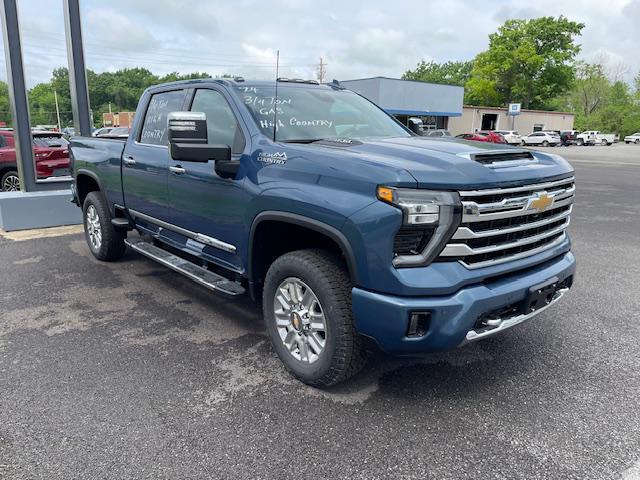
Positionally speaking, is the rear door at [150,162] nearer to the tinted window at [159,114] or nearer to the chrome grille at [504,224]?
the tinted window at [159,114]

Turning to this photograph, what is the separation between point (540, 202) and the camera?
3018 mm

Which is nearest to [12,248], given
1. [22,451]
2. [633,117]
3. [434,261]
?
[22,451]

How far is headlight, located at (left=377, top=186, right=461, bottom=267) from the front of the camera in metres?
2.57

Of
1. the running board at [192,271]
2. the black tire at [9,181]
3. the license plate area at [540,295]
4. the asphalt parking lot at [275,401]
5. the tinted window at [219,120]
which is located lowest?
the asphalt parking lot at [275,401]

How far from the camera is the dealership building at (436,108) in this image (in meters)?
40.4

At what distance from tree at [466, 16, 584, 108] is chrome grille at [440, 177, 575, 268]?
67190 millimetres

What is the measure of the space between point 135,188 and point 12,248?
2943 millimetres

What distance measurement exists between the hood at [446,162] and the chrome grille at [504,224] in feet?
0.21

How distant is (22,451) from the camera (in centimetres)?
258

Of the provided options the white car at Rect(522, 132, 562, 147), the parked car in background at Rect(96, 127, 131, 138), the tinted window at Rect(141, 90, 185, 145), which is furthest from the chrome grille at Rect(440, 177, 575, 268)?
the white car at Rect(522, 132, 562, 147)

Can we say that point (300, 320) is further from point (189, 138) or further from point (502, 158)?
point (502, 158)

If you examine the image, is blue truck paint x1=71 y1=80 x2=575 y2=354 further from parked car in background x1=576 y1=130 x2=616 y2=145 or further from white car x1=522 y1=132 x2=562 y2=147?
parked car in background x1=576 y1=130 x2=616 y2=145

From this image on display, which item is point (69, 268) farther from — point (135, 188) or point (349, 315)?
point (349, 315)

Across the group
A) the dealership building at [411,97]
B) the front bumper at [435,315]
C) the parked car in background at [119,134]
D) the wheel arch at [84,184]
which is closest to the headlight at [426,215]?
the front bumper at [435,315]
